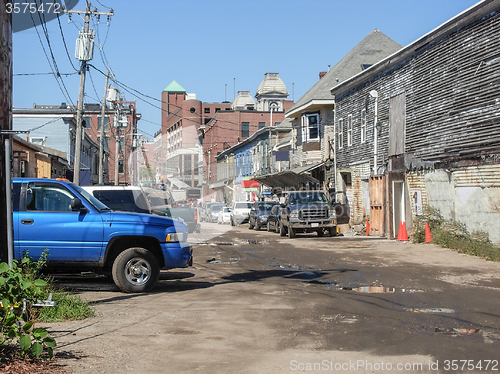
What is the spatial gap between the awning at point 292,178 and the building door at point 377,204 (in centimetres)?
1262

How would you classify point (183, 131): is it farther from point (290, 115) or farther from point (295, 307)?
point (295, 307)

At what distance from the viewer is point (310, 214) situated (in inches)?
978

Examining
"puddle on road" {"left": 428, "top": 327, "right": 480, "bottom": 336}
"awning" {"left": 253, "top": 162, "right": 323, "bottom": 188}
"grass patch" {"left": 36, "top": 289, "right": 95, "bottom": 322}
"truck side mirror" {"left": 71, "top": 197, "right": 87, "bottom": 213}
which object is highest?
"awning" {"left": 253, "top": 162, "right": 323, "bottom": 188}

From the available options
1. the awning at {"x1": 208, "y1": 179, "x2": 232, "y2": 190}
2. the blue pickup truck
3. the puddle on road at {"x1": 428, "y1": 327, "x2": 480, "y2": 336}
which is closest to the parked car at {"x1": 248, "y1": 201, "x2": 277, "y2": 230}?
the blue pickup truck

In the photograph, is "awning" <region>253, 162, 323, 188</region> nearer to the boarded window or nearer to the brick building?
the boarded window

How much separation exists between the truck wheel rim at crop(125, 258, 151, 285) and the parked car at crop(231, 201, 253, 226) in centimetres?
3122

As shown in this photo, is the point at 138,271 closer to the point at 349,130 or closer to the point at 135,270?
the point at 135,270

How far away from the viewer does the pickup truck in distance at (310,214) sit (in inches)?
977

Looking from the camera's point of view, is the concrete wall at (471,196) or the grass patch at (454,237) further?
the concrete wall at (471,196)

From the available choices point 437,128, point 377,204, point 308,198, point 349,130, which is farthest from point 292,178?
point 437,128

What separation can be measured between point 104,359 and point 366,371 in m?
2.62

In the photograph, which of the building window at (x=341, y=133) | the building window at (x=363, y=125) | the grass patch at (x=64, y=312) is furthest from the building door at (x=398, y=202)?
the grass patch at (x=64, y=312)

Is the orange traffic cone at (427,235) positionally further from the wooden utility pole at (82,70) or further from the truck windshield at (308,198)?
the wooden utility pole at (82,70)

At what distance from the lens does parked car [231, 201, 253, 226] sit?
4144 cm
